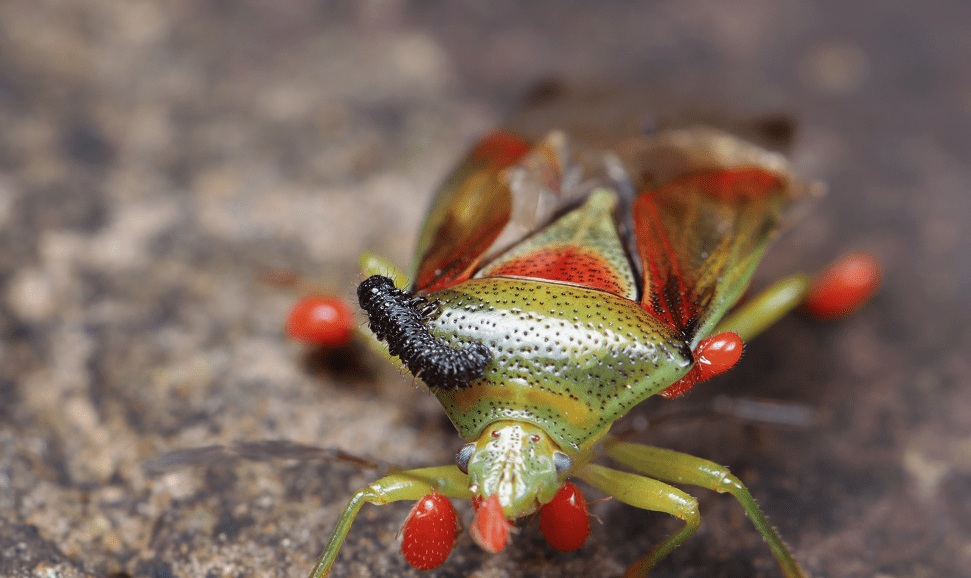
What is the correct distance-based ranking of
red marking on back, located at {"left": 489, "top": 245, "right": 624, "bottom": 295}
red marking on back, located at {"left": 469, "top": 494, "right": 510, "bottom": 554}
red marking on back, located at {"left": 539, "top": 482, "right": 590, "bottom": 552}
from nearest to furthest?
1. red marking on back, located at {"left": 469, "top": 494, "right": 510, "bottom": 554}
2. red marking on back, located at {"left": 539, "top": 482, "right": 590, "bottom": 552}
3. red marking on back, located at {"left": 489, "top": 245, "right": 624, "bottom": 295}

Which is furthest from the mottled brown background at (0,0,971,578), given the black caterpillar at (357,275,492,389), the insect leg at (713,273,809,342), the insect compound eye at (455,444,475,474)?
the black caterpillar at (357,275,492,389)

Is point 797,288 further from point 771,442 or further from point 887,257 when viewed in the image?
point 887,257

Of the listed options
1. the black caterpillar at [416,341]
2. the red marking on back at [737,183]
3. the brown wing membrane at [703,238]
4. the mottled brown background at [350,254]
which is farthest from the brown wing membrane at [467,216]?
the red marking on back at [737,183]

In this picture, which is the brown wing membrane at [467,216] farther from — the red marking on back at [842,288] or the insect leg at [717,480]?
the red marking on back at [842,288]

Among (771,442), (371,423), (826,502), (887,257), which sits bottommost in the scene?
→ (826,502)

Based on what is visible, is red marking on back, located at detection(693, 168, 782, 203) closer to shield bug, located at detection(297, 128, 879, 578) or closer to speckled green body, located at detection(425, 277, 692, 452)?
shield bug, located at detection(297, 128, 879, 578)

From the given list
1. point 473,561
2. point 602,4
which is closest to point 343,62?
point 602,4
